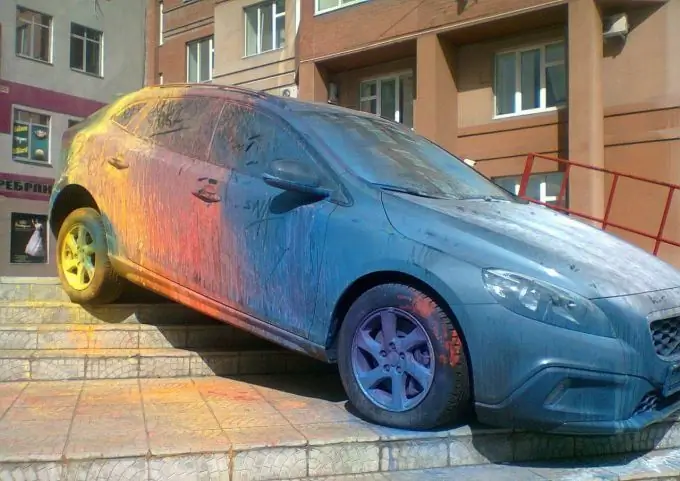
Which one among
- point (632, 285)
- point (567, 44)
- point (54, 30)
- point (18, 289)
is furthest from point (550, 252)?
point (54, 30)

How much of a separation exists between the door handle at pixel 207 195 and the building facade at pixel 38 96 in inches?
899

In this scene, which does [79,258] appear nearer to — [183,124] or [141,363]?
[141,363]

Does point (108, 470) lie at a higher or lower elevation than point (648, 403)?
lower

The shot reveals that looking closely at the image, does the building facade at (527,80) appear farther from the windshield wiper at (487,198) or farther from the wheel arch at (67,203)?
the wheel arch at (67,203)

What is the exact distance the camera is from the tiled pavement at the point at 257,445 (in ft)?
10.6

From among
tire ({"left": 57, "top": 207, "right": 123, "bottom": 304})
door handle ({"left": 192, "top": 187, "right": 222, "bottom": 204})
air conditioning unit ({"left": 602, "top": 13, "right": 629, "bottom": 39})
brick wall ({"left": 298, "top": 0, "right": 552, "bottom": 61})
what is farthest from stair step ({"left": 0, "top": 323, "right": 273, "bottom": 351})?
brick wall ({"left": 298, "top": 0, "right": 552, "bottom": 61})

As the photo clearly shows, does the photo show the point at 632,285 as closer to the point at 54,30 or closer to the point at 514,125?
the point at 514,125

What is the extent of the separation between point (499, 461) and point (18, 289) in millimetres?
4264

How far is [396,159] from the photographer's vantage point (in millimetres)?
4555

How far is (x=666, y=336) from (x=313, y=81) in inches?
643

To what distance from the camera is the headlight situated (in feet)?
10.7

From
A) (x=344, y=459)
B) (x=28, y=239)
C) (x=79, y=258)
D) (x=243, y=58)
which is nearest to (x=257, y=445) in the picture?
(x=344, y=459)

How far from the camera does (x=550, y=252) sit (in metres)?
3.58

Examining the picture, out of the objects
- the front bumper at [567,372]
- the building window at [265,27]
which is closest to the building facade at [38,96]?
the building window at [265,27]
